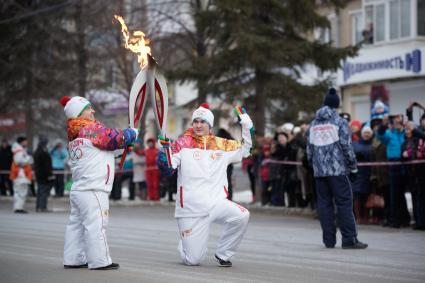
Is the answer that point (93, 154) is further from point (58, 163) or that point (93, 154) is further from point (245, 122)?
point (58, 163)

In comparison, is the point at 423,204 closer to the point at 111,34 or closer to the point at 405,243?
the point at 405,243

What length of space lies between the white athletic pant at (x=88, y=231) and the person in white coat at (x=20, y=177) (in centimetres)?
1217

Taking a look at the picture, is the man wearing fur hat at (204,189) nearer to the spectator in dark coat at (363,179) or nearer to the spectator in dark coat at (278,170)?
the spectator in dark coat at (363,179)

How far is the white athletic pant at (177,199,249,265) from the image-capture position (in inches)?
418

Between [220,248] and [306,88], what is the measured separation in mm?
12843

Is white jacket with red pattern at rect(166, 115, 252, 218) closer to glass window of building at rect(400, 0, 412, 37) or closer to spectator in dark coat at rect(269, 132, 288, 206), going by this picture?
spectator in dark coat at rect(269, 132, 288, 206)

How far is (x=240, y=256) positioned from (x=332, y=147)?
2.15 metres

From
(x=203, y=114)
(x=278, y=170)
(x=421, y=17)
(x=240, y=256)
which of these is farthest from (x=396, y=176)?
(x=421, y=17)

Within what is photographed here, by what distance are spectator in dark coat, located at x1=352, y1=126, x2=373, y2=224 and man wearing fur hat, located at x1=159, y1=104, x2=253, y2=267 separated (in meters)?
6.29

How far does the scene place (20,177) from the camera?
74.6 feet

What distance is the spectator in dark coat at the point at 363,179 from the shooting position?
1692 centimetres

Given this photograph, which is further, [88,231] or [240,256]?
[240,256]

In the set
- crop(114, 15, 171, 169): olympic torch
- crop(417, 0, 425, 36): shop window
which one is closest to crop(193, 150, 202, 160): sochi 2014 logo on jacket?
crop(114, 15, 171, 169): olympic torch

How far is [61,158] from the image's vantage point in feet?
91.5
